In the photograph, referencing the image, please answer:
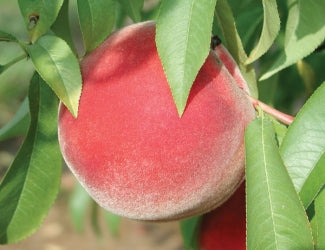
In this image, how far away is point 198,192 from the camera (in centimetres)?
75

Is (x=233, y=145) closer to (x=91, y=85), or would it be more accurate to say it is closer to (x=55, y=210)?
(x=91, y=85)

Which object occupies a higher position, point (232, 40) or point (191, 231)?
point (232, 40)

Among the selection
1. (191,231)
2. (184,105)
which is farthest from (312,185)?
(191,231)

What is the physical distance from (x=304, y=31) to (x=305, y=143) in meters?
0.17

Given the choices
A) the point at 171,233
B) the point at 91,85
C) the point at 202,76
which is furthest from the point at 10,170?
the point at 171,233

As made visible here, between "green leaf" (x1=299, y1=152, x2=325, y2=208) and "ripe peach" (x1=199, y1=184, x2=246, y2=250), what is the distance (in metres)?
0.23

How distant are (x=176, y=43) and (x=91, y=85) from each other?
133 mm

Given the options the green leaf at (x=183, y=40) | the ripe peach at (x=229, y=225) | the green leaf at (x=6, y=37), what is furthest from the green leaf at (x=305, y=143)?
the green leaf at (x=6, y=37)

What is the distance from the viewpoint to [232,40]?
82 cm

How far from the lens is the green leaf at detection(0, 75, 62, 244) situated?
88cm

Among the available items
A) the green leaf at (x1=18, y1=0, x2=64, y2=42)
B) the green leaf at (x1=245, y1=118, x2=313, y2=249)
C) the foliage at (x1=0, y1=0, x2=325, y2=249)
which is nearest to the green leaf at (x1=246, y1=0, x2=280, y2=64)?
the foliage at (x1=0, y1=0, x2=325, y2=249)

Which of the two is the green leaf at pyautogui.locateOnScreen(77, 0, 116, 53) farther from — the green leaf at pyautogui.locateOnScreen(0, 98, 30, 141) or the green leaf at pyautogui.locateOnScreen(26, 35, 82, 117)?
the green leaf at pyautogui.locateOnScreen(0, 98, 30, 141)

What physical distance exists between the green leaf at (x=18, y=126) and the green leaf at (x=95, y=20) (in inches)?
8.3

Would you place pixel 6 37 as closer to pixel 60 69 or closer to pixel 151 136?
pixel 60 69
